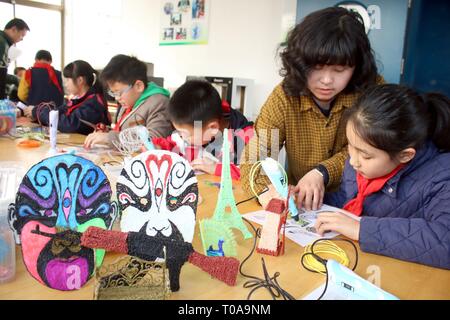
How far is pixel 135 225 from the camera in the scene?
69cm

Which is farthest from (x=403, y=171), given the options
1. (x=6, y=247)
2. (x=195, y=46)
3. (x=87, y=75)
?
(x=195, y=46)

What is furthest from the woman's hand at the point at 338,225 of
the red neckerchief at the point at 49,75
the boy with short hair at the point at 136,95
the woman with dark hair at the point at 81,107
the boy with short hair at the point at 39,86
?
the red neckerchief at the point at 49,75

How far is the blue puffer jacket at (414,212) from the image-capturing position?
29.3 inches

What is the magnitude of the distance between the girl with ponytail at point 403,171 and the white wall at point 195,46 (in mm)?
1893

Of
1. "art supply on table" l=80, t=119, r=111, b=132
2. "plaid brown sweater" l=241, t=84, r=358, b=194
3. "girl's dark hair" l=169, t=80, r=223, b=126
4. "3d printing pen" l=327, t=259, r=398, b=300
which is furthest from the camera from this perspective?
"art supply on table" l=80, t=119, r=111, b=132

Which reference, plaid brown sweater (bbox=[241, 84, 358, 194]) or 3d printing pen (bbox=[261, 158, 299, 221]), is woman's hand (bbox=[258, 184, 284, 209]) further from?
plaid brown sweater (bbox=[241, 84, 358, 194])

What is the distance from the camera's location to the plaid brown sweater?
1175mm

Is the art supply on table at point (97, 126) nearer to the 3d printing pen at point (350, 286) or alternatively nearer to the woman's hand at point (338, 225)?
the woman's hand at point (338, 225)

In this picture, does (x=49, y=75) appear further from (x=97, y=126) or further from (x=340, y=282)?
(x=340, y=282)

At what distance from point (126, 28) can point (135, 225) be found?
464 centimetres

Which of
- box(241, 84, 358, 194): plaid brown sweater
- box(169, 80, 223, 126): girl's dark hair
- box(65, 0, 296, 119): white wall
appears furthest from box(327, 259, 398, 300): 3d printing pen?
box(65, 0, 296, 119): white wall

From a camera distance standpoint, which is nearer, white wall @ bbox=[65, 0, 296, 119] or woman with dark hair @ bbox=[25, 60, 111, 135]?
woman with dark hair @ bbox=[25, 60, 111, 135]
